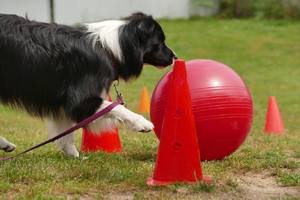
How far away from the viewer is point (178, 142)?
4980 millimetres

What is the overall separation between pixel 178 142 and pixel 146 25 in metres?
1.52

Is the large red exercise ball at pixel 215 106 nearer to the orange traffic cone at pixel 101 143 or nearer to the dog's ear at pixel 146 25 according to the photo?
the dog's ear at pixel 146 25

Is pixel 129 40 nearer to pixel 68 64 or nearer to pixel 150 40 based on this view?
pixel 150 40

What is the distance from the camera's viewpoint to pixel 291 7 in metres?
26.1

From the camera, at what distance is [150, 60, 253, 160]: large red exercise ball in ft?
19.4

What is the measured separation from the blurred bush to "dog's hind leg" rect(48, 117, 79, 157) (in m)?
20.8

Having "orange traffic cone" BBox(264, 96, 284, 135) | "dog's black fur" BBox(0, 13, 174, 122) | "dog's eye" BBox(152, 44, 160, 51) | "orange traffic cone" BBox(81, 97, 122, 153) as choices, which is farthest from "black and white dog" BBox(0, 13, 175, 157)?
"orange traffic cone" BBox(264, 96, 284, 135)

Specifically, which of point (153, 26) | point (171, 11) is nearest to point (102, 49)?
point (153, 26)

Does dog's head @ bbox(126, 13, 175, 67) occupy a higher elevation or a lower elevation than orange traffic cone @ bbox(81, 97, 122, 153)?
higher

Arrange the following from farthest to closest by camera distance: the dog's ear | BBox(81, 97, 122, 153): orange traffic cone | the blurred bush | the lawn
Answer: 1. the blurred bush
2. BBox(81, 97, 122, 153): orange traffic cone
3. the dog's ear
4. the lawn

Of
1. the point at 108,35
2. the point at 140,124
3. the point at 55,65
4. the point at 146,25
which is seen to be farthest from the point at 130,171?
the point at 146,25

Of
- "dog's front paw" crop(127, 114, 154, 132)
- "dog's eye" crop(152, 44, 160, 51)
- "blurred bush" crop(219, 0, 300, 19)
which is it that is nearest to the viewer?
"dog's front paw" crop(127, 114, 154, 132)

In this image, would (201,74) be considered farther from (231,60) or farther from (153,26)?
(231,60)

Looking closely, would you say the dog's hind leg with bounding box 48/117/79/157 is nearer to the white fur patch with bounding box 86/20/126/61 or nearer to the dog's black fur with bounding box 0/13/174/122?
the dog's black fur with bounding box 0/13/174/122
